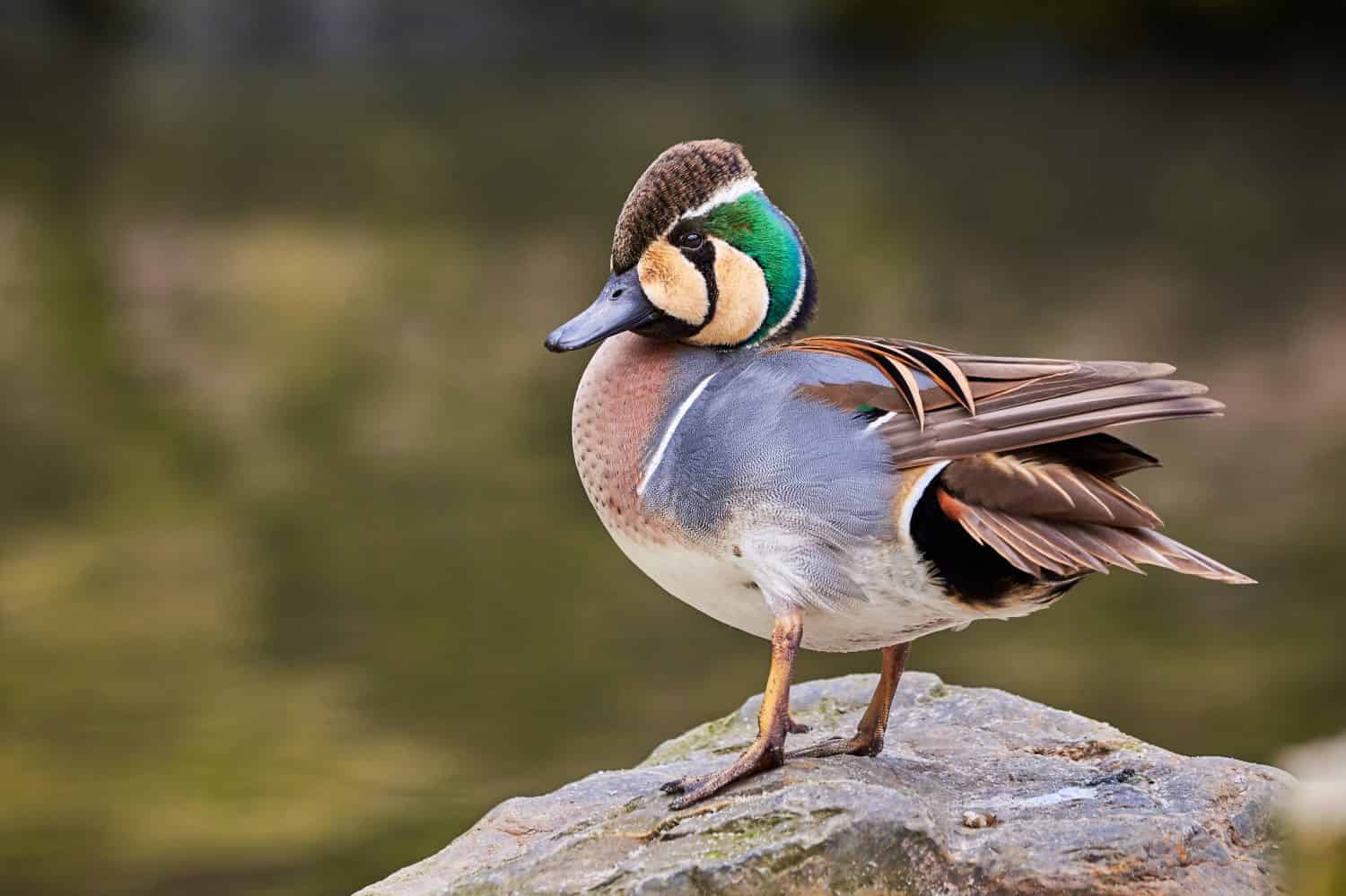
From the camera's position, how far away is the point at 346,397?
961 centimetres

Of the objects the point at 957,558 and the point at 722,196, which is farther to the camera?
the point at 722,196

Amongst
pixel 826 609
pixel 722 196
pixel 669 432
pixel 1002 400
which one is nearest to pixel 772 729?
pixel 826 609

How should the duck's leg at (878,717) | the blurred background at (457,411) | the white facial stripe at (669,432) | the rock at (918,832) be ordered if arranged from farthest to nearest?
the blurred background at (457,411), the duck's leg at (878,717), the white facial stripe at (669,432), the rock at (918,832)

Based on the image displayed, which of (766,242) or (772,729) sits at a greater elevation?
(766,242)

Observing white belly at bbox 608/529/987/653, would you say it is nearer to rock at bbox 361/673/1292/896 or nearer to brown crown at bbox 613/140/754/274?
rock at bbox 361/673/1292/896

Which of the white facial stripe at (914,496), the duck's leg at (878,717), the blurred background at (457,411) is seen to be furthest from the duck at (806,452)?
the blurred background at (457,411)

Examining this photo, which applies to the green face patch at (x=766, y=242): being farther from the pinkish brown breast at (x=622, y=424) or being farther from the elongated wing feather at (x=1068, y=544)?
the elongated wing feather at (x=1068, y=544)

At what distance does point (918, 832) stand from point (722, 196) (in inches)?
40.9

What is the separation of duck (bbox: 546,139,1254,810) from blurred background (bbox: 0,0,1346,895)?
9.44 feet

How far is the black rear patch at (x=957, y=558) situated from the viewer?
2.72m

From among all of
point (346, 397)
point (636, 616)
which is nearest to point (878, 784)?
point (636, 616)

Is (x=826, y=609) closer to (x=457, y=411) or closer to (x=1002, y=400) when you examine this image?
(x=1002, y=400)

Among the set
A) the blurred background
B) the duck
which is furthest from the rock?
the blurred background

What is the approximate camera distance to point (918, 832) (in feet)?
8.61
